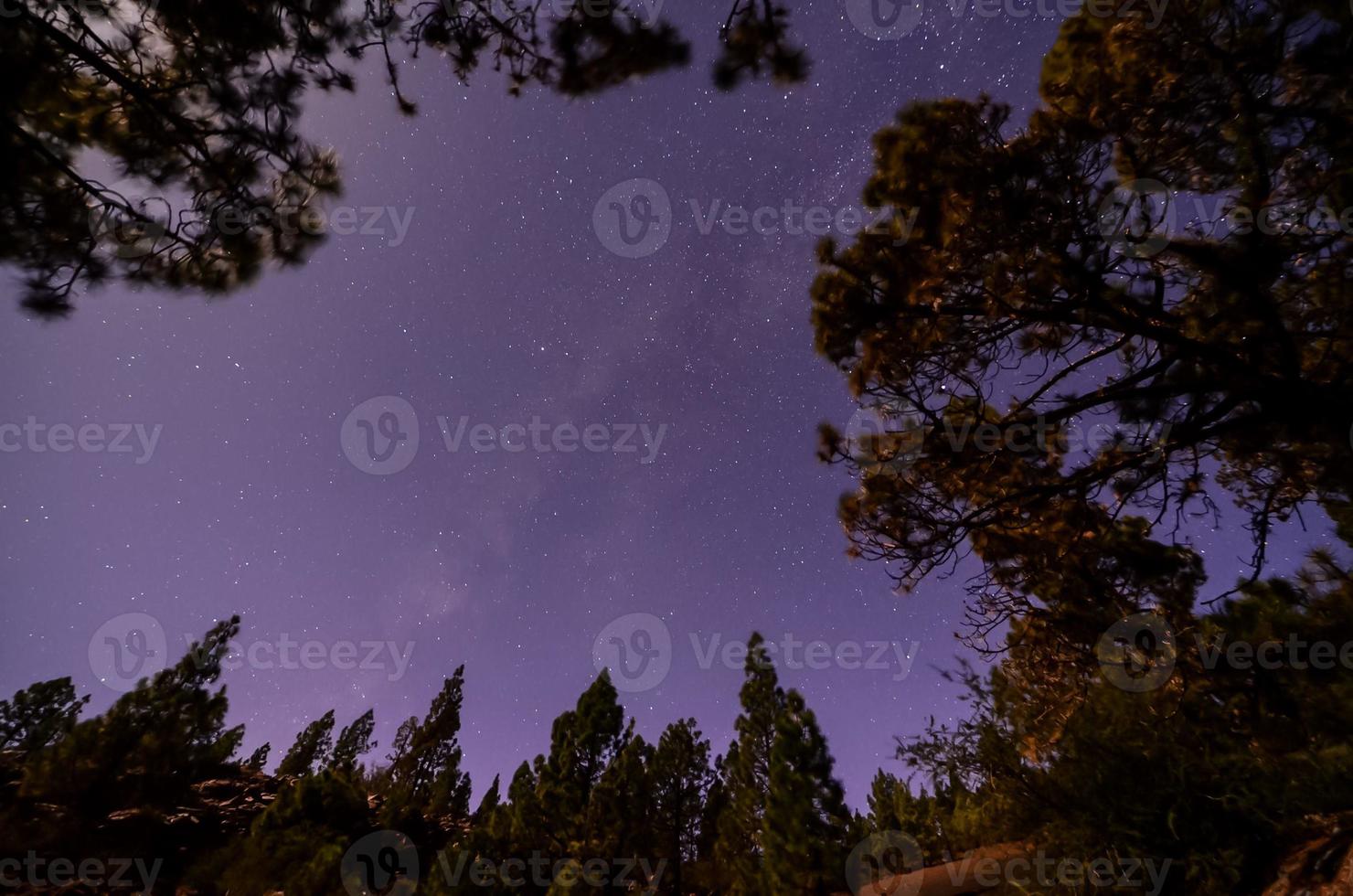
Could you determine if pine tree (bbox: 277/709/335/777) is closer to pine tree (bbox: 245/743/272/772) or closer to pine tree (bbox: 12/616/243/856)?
pine tree (bbox: 245/743/272/772)

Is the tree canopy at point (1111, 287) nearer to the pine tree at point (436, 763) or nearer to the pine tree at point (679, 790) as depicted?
the pine tree at point (679, 790)

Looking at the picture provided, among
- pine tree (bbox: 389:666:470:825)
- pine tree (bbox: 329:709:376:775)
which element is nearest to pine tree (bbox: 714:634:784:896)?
pine tree (bbox: 389:666:470:825)

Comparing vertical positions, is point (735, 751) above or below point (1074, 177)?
below

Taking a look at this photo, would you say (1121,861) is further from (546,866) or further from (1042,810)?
(546,866)

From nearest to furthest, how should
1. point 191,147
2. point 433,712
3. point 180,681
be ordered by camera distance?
1. point 191,147
2. point 180,681
3. point 433,712

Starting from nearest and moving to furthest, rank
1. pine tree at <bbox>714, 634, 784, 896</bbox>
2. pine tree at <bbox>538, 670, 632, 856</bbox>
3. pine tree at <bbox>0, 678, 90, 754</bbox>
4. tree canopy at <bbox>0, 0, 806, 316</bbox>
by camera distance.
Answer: tree canopy at <bbox>0, 0, 806, 316</bbox>
pine tree at <bbox>538, 670, 632, 856</bbox>
pine tree at <bbox>714, 634, 784, 896</bbox>
pine tree at <bbox>0, 678, 90, 754</bbox>

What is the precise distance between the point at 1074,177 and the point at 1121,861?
8.04m

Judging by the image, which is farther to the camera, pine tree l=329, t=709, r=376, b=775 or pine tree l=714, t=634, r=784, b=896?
pine tree l=329, t=709, r=376, b=775

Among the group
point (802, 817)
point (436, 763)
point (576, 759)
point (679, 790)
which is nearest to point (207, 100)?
point (576, 759)

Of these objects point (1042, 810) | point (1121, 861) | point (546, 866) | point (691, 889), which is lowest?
point (691, 889)

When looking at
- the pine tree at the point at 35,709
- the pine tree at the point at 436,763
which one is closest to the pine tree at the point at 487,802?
the pine tree at the point at 436,763

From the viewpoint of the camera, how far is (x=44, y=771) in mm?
13641

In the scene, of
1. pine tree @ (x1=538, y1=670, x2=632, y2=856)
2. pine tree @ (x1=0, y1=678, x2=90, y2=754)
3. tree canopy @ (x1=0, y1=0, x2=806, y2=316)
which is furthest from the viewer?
pine tree @ (x1=0, y1=678, x2=90, y2=754)

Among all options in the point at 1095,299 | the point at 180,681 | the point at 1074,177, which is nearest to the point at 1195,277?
the point at 1095,299
